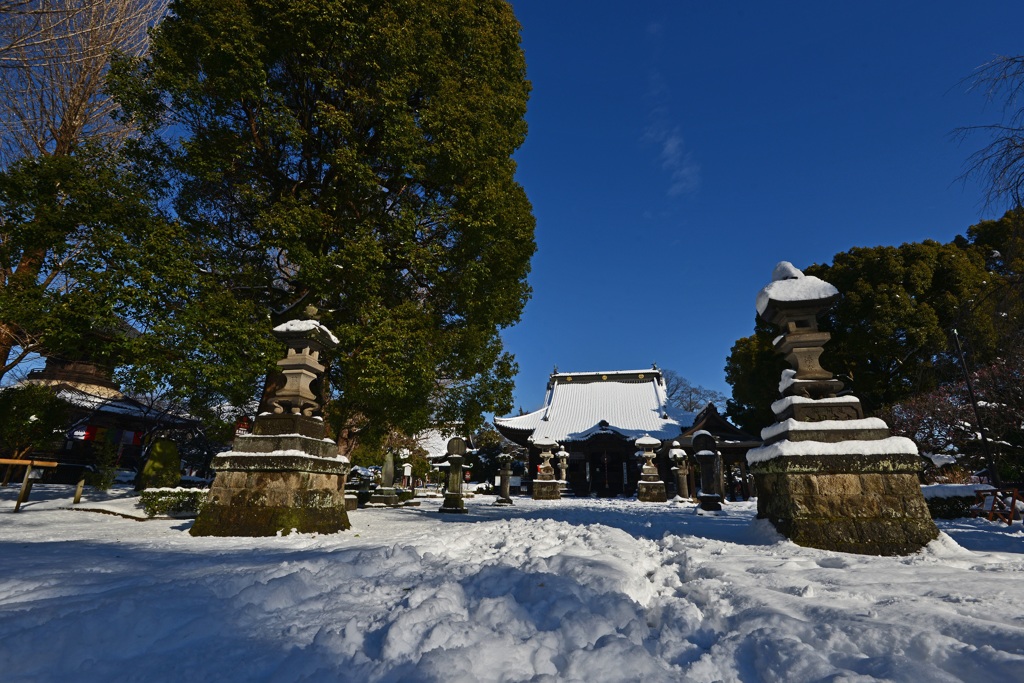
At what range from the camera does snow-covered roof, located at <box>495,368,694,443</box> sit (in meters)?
25.5

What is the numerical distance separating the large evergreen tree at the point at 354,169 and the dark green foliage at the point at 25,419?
7996 millimetres

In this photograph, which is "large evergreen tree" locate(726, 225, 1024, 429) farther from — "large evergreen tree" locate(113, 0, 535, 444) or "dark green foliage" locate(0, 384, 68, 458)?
"dark green foliage" locate(0, 384, 68, 458)

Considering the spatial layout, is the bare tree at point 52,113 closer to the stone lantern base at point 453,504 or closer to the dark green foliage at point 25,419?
the dark green foliage at point 25,419

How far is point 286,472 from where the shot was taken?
5684 millimetres

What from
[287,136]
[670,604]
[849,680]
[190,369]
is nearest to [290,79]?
[287,136]

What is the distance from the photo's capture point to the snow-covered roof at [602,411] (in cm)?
2552

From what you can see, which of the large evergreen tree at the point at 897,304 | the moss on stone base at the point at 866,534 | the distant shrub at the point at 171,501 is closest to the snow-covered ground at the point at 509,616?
the moss on stone base at the point at 866,534

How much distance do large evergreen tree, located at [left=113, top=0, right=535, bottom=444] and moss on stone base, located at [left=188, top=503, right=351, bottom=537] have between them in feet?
8.34

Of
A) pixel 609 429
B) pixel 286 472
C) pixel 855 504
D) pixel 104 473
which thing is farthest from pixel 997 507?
pixel 104 473

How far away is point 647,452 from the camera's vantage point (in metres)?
17.1

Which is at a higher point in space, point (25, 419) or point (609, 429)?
point (609, 429)

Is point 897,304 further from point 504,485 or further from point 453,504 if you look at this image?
point 453,504

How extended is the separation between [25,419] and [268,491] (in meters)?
11.4

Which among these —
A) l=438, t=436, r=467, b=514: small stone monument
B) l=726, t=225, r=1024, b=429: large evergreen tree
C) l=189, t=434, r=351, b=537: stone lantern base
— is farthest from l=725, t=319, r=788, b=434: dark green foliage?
l=189, t=434, r=351, b=537: stone lantern base
